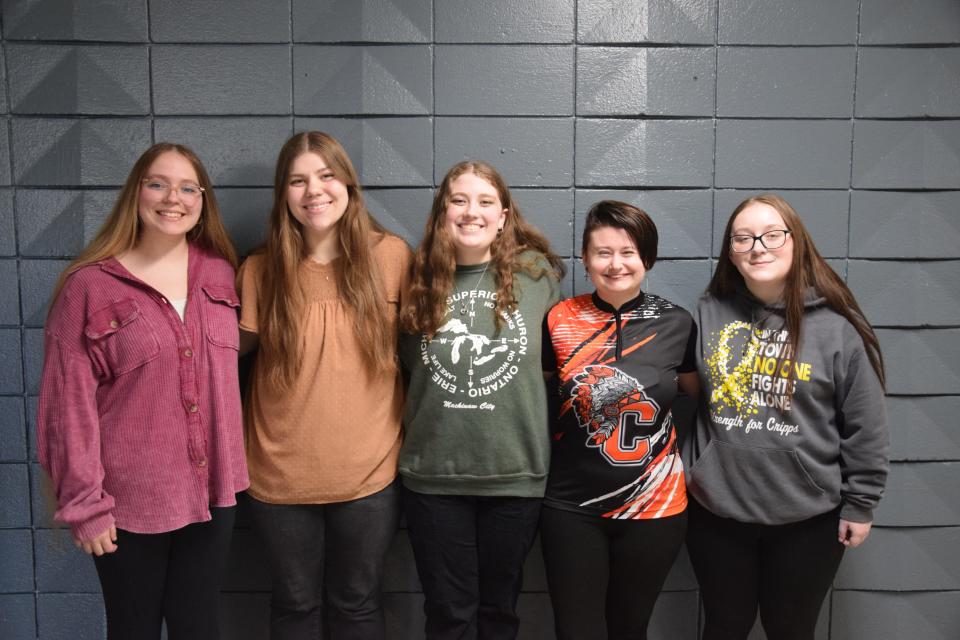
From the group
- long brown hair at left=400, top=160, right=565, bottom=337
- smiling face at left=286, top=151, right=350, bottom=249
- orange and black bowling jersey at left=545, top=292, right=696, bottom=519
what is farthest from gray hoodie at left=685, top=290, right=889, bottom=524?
smiling face at left=286, top=151, right=350, bottom=249

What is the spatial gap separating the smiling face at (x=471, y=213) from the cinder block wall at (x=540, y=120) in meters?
0.32

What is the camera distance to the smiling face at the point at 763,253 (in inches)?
60.5

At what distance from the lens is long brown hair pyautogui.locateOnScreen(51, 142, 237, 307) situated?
149cm

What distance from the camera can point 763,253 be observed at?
154 centimetres

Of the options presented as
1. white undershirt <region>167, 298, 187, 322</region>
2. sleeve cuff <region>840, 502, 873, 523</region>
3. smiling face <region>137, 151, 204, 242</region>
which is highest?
smiling face <region>137, 151, 204, 242</region>

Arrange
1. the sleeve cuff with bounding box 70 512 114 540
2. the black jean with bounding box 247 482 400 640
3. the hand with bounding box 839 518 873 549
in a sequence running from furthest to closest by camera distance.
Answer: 1. the black jean with bounding box 247 482 400 640
2. the hand with bounding box 839 518 873 549
3. the sleeve cuff with bounding box 70 512 114 540

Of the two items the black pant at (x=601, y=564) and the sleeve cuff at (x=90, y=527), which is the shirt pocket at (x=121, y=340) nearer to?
the sleeve cuff at (x=90, y=527)

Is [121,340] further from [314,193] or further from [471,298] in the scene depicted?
[471,298]

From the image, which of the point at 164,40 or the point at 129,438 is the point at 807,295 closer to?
the point at 129,438

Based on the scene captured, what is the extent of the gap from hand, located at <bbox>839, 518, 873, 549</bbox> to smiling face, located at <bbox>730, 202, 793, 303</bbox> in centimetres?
63

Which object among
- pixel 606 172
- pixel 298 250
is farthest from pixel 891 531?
pixel 298 250

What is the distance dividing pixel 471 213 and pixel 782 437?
0.98 meters

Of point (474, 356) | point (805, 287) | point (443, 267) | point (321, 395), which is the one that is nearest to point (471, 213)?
point (443, 267)

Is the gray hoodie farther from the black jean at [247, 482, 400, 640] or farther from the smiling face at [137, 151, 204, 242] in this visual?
the smiling face at [137, 151, 204, 242]
